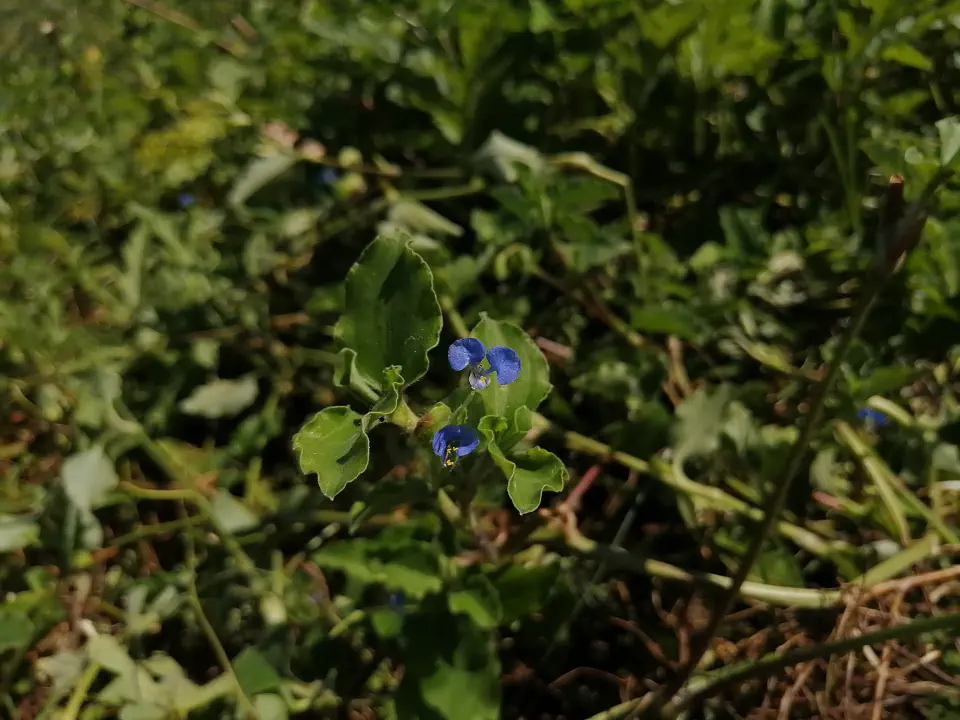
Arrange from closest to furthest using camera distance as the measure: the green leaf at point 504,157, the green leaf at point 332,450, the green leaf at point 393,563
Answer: the green leaf at point 332,450, the green leaf at point 393,563, the green leaf at point 504,157

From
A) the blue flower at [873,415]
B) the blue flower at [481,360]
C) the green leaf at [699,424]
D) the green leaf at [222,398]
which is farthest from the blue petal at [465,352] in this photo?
the green leaf at [222,398]

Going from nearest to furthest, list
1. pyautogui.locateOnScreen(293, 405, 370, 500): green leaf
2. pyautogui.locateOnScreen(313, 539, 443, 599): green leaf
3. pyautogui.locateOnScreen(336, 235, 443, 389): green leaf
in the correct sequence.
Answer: pyautogui.locateOnScreen(293, 405, 370, 500): green leaf, pyautogui.locateOnScreen(336, 235, 443, 389): green leaf, pyautogui.locateOnScreen(313, 539, 443, 599): green leaf

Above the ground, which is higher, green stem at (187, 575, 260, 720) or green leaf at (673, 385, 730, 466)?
green leaf at (673, 385, 730, 466)

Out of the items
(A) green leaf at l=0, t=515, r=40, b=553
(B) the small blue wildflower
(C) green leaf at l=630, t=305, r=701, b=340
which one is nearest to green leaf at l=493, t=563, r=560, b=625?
(C) green leaf at l=630, t=305, r=701, b=340

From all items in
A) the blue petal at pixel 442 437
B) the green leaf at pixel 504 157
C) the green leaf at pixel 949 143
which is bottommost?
the green leaf at pixel 504 157

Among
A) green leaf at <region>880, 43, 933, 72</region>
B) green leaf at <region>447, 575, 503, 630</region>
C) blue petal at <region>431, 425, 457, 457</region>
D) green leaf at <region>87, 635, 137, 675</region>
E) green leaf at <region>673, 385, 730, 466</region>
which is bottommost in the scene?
green leaf at <region>87, 635, 137, 675</region>

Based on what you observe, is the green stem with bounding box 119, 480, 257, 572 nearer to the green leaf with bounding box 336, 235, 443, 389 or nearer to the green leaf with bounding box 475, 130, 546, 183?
the green leaf with bounding box 336, 235, 443, 389

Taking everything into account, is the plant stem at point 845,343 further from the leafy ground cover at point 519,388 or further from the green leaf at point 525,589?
the green leaf at point 525,589
